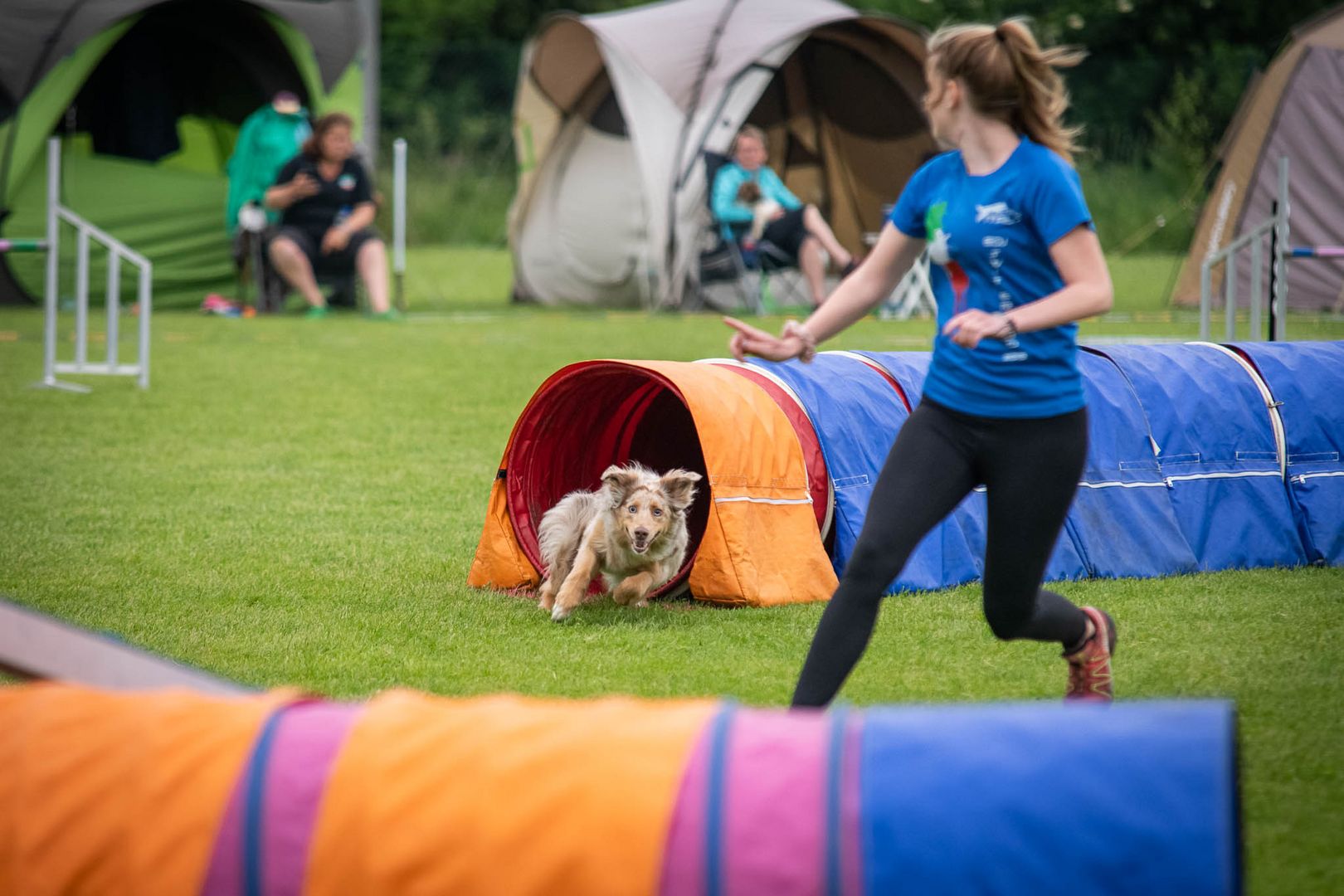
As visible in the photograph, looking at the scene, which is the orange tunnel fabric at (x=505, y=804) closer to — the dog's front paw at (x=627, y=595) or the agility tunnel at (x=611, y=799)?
the agility tunnel at (x=611, y=799)

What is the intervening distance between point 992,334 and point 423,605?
9.12 feet

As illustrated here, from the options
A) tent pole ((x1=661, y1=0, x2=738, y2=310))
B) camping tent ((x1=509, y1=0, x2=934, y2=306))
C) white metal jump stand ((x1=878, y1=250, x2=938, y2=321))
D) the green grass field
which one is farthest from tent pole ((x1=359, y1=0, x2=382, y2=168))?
the green grass field

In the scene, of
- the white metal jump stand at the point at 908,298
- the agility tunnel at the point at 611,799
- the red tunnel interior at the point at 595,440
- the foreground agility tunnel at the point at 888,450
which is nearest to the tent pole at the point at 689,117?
the white metal jump stand at the point at 908,298

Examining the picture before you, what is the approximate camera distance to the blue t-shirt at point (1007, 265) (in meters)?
3.32

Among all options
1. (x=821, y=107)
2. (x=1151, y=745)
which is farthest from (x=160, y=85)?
(x=1151, y=745)

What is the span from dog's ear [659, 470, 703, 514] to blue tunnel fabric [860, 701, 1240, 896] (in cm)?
324

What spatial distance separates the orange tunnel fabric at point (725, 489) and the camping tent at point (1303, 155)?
39.3 ft

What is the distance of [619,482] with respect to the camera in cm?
540

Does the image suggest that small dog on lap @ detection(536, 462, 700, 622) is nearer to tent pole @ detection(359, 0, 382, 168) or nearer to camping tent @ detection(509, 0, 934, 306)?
camping tent @ detection(509, 0, 934, 306)

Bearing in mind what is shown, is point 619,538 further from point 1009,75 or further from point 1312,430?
point 1312,430

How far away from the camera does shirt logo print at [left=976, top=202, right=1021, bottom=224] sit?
334 cm

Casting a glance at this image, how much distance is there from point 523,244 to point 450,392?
8016 millimetres

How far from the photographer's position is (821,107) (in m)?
18.4

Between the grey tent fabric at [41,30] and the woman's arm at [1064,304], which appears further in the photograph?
the grey tent fabric at [41,30]
